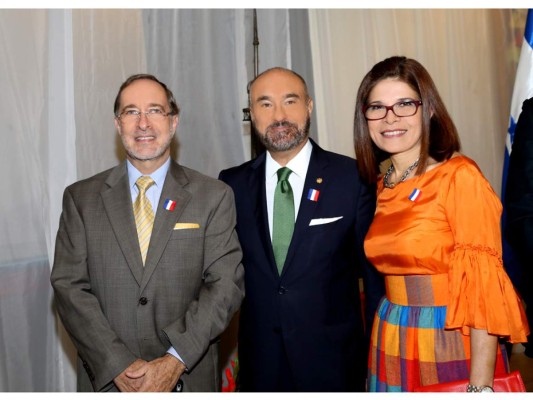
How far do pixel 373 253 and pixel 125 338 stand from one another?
35.1 inches

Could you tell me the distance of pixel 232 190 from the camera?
92.7 inches

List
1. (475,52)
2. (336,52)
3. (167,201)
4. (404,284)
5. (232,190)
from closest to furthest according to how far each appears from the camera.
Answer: (404,284), (167,201), (232,190), (336,52), (475,52)

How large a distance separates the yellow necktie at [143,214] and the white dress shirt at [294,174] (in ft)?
1.53

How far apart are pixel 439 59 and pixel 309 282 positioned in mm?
2544

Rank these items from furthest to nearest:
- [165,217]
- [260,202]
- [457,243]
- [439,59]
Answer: [439,59]
[260,202]
[165,217]
[457,243]

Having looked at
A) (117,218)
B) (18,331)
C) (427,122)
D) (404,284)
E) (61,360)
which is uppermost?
(427,122)

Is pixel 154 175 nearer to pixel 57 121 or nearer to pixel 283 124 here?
pixel 283 124

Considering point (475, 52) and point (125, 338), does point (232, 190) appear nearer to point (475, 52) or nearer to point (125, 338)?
point (125, 338)

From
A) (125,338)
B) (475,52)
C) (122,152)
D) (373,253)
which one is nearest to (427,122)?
(373,253)

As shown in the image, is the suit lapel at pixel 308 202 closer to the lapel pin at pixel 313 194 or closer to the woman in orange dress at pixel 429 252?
the lapel pin at pixel 313 194

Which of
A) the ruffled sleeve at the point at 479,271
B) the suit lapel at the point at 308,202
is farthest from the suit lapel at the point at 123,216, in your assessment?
the ruffled sleeve at the point at 479,271

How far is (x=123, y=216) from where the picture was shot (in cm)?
212

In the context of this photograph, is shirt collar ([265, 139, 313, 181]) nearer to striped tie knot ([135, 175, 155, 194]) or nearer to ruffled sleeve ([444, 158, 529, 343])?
striped tie knot ([135, 175, 155, 194])

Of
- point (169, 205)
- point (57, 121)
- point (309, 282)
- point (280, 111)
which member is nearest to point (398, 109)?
point (280, 111)
